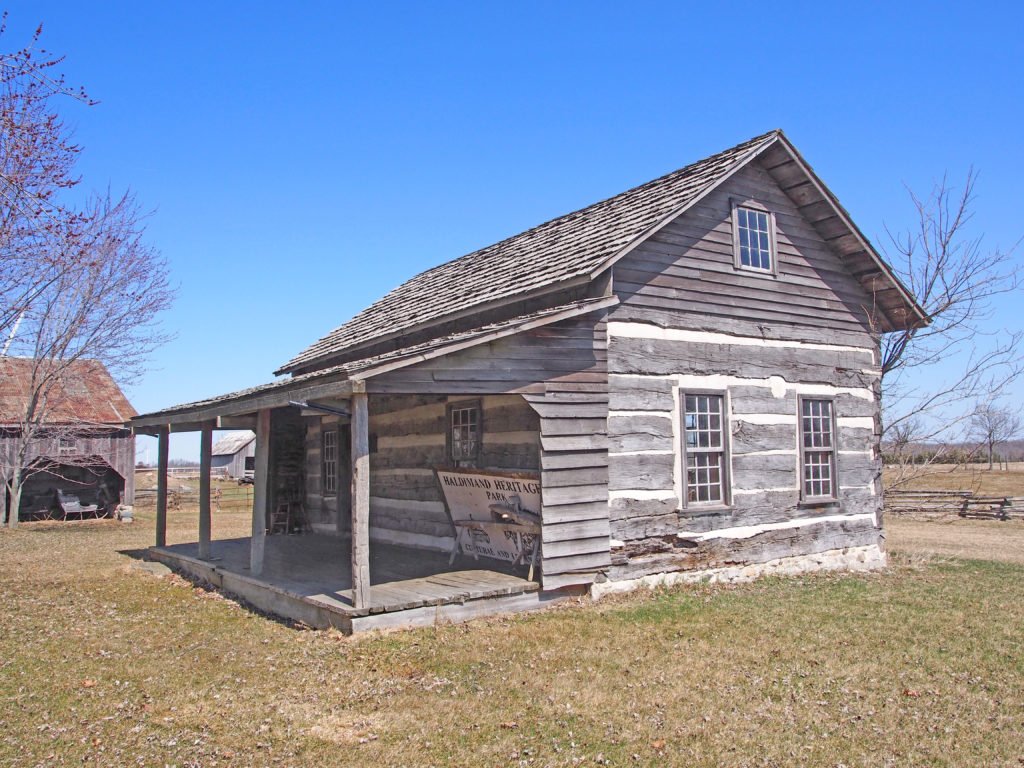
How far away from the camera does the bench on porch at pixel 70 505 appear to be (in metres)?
25.4

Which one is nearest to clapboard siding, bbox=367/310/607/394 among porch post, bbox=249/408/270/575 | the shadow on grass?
porch post, bbox=249/408/270/575

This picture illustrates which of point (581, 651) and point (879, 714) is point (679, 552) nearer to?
point (581, 651)

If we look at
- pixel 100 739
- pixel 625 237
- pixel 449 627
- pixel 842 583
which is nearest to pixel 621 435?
pixel 625 237

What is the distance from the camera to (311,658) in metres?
7.62

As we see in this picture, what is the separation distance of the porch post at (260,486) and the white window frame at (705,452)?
5.65 meters

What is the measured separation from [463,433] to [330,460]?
17.9 ft

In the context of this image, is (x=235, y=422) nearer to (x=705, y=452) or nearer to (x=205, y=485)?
(x=205, y=485)

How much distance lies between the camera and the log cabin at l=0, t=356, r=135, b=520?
24141 mm

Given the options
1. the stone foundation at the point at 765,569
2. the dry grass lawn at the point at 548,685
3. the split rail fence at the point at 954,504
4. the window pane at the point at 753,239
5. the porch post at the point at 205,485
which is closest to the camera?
the dry grass lawn at the point at 548,685

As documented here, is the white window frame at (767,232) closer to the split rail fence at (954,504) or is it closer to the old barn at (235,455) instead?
the split rail fence at (954,504)

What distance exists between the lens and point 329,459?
16.6m

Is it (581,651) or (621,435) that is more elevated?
(621,435)

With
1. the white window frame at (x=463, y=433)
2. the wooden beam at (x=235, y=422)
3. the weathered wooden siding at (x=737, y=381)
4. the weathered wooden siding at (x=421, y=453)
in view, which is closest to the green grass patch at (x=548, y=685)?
the weathered wooden siding at (x=737, y=381)

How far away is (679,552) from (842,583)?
2721 mm
